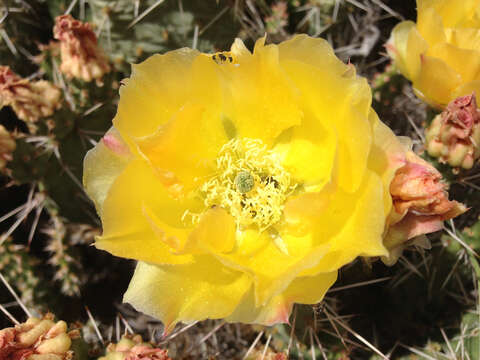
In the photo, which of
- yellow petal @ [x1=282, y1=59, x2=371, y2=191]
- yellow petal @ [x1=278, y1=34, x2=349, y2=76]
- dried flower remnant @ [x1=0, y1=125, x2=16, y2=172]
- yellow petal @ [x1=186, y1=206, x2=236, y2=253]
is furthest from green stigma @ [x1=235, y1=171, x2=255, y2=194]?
dried flower remnant @ [x1=0, y1=125, x2=16, y2=172]

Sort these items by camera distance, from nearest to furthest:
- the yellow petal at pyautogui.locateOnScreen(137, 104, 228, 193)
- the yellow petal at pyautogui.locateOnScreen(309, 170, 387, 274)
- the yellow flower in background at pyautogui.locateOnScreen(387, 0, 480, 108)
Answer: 1. the yellow petal at pyautogui.locateOnScreen(309, 170, 387, 274)
2. the yellow petal at pyautogui.locateOnScreen(137, 104, 228, 193)
3. the yellow flower in background at pyautogui.locateOnScreen(387, 0, 480, 108)

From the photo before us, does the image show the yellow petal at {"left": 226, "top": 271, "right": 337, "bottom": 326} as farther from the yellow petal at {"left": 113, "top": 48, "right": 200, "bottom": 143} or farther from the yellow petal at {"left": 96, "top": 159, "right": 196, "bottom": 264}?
the yellow petal at {"left": 113, "top": 48, "right": 200, "bottom": 143}

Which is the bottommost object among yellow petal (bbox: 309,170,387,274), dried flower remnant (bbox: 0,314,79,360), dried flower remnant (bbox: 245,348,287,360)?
dried flower remnant (bbox: 245,348,287,360)

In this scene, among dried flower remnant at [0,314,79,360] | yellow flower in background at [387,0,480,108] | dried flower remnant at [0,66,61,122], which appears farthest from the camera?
dried flower remnant at [0,66,61,122]

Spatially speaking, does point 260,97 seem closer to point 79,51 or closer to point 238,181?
point 238,181

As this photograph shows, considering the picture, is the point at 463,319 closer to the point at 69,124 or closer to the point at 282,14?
the point at 282,14

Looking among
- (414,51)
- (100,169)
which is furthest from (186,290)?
(414,51)

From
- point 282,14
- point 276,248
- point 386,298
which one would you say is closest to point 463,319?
point 386,298
